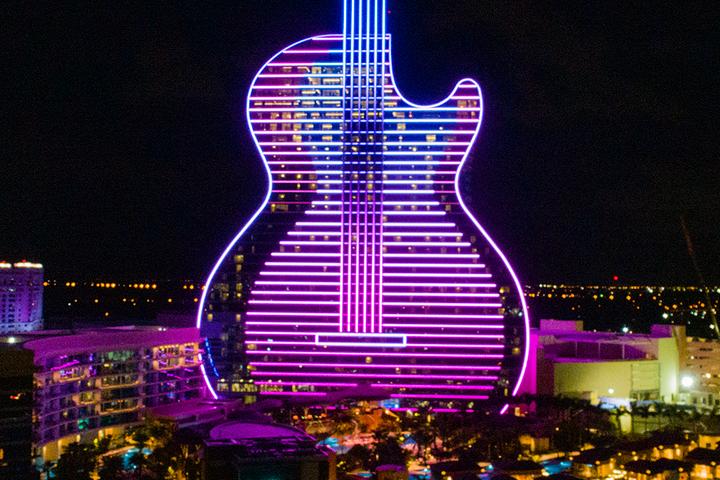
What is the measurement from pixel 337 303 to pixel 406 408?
14.9 feet

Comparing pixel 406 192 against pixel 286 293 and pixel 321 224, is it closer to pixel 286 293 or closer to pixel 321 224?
pixel 321 224

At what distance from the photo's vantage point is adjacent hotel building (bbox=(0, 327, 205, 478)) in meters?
19.0

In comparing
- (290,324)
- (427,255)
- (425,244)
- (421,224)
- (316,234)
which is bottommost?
(290,324)

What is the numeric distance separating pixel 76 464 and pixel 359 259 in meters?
12.9

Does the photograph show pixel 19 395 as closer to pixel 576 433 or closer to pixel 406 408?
pixel 406 408

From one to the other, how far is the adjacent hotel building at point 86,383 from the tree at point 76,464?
86 cm

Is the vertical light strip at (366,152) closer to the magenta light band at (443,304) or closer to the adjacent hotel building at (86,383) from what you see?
the magenta light band at (443,304)

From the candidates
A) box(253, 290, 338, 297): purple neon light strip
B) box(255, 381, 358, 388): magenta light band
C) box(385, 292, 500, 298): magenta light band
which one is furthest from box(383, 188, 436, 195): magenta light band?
box(255, 381, 358, 388): magenta light band

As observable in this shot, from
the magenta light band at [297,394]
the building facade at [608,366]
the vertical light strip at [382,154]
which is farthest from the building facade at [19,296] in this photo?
the building facade at [608,366]

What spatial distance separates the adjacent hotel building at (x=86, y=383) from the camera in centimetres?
1898

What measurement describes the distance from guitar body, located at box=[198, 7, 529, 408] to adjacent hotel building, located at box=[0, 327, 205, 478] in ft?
4.66

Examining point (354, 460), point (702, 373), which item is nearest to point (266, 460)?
point (354, 460)

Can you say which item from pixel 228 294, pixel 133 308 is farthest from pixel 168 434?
pixel 133 308

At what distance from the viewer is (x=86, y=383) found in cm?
2666
